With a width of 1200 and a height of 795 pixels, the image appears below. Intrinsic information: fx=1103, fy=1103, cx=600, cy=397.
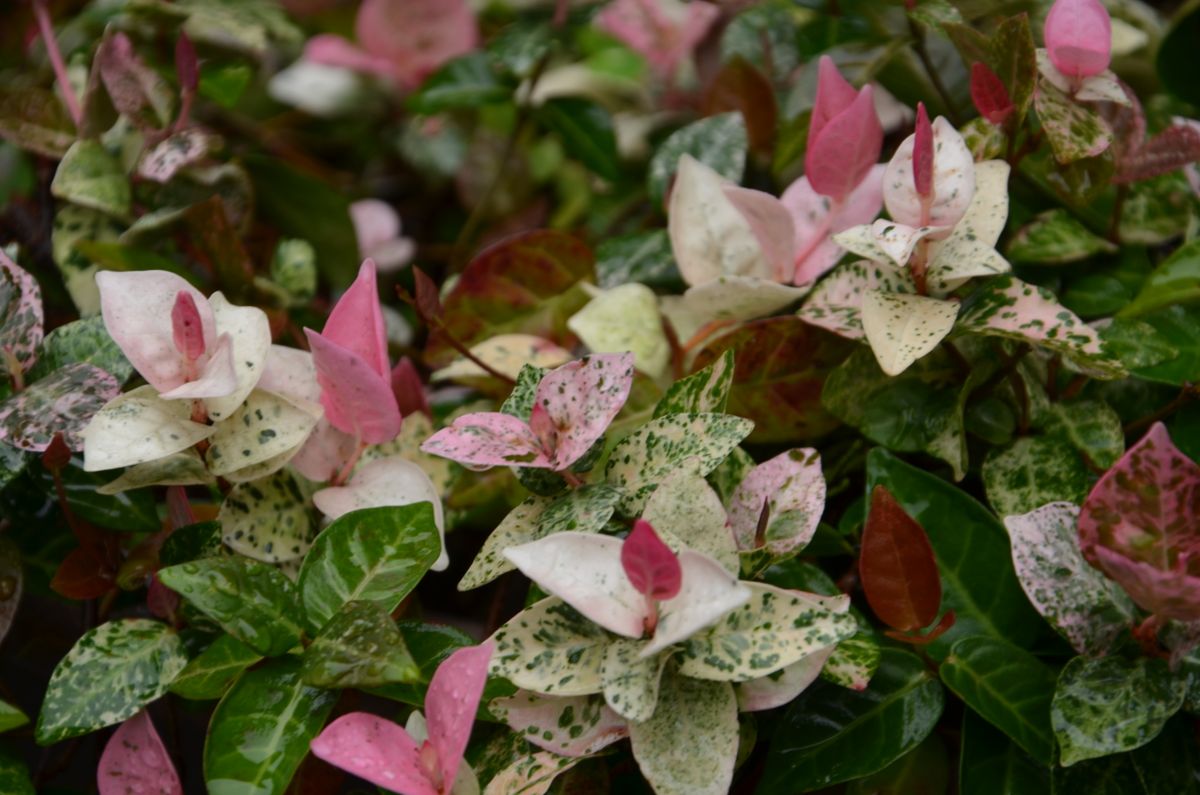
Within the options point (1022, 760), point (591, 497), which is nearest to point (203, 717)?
point (591, 497)

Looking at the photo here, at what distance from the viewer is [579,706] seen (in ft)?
1.61

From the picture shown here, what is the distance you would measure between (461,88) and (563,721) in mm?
575

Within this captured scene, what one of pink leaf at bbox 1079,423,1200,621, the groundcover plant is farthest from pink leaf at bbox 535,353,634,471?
pink leaf at bbox 1079,423,1200,621

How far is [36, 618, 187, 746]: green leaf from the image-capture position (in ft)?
1.63

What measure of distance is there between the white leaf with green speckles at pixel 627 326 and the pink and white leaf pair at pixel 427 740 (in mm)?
253

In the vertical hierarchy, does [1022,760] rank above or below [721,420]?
below

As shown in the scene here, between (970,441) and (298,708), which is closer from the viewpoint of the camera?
(298,708)

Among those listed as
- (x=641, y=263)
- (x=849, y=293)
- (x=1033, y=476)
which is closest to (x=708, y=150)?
(x=641, y=263)

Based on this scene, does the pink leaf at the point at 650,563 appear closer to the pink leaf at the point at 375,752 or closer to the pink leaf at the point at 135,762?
the pink leaf at the point at 375,752

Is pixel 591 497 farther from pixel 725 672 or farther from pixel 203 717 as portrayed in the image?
pixel 203 717

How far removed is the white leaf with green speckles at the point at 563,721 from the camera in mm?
483

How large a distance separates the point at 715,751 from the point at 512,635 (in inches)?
3.9

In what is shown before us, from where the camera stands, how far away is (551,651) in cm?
48

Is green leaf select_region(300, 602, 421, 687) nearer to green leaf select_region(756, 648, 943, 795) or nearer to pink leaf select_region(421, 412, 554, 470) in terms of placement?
pink leaf select_region(421, 412, 554, 470)
